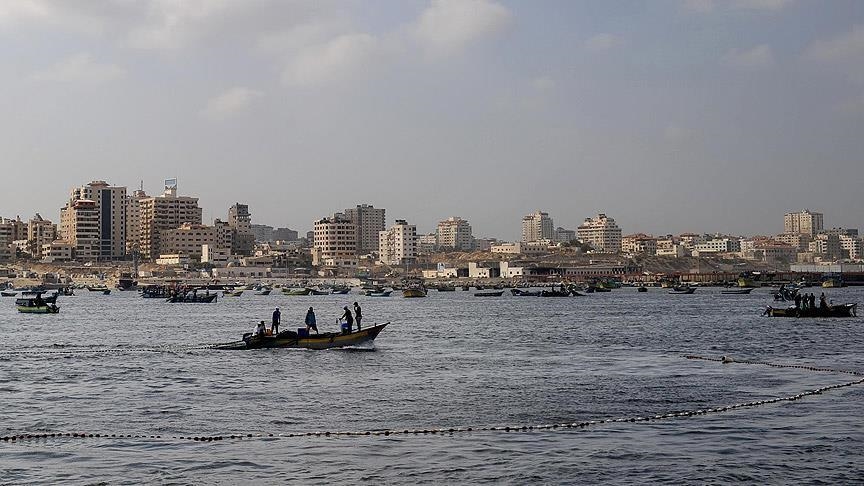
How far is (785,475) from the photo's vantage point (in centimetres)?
1839

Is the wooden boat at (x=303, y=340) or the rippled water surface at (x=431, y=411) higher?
the wooden boat at (x=303, y=340)

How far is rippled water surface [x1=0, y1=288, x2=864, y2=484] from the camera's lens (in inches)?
744

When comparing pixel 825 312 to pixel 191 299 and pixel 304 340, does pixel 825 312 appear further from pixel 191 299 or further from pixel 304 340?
pixel 191 299

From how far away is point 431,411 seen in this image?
26.0m

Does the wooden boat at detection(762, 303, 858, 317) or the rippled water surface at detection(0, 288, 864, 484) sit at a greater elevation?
the wooden boat at detection(762, 303, 858, 317)

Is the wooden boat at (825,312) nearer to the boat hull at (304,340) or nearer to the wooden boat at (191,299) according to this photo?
the boat hull at (304,340)

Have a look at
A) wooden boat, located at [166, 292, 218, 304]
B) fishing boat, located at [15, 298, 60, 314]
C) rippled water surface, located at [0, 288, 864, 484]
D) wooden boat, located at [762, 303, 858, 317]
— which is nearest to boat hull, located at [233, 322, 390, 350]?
rippled water surface, located at [0, 288, 864, 484]

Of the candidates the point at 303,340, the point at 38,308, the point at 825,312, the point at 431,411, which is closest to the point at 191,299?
the point at 38,308

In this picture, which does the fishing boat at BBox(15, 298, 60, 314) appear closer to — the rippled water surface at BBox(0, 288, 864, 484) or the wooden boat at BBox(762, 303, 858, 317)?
the rippled water surface at BBox(0, 288, 864, 484)

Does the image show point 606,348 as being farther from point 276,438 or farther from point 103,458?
point 103,458

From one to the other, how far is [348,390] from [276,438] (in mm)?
8315

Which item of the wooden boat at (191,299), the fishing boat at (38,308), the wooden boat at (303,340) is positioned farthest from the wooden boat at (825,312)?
the wooden boat at (191,299)

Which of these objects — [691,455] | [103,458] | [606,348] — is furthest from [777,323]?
[103,458]

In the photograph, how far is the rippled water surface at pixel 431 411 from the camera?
18891 mm
